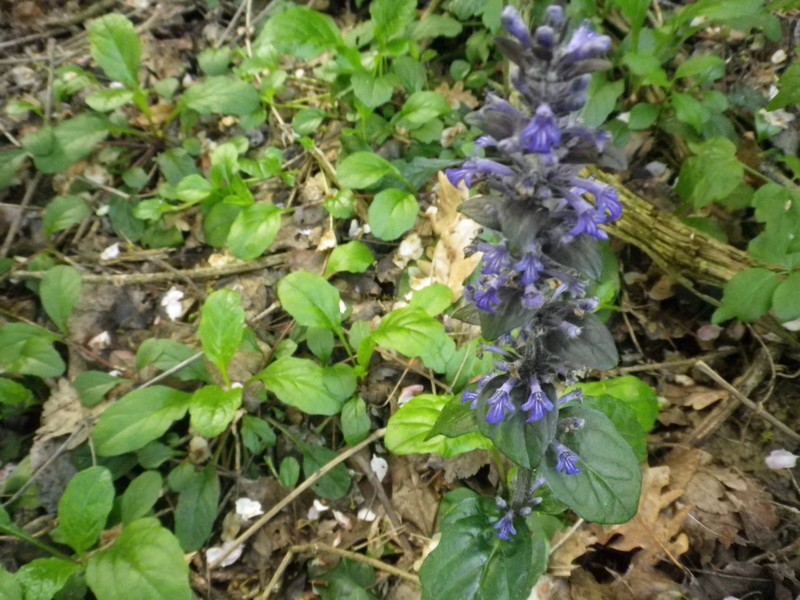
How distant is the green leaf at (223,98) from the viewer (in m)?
4.17

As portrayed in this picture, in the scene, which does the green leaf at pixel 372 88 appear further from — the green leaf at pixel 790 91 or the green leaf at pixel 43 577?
the green leaf at pixel 43 577

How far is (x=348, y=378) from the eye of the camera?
3.19m

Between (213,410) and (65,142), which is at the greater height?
(65,142)

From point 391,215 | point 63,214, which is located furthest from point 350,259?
point 63,214

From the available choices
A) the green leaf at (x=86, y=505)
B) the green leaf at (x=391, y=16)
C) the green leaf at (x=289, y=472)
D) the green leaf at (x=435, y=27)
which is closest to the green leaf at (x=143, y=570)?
the green leaf at (x=86, y=505)

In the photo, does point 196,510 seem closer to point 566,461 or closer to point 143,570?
point 143,570

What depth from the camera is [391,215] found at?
351 centimetres

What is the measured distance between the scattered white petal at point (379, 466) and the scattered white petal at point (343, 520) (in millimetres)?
270

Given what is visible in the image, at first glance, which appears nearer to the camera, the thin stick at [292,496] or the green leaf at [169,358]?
the thin stick at [292,496]

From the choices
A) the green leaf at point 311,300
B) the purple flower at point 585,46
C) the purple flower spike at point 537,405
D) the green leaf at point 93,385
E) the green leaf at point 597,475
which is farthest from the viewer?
the green leaf at point 93,385

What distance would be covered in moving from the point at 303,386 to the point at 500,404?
1.36 meters

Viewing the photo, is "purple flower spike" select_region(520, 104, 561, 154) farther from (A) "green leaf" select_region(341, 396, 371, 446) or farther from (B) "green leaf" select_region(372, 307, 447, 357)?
(A) "green leaf" select_region(341, 396, 371, 446)

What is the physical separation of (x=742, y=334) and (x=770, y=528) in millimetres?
1078

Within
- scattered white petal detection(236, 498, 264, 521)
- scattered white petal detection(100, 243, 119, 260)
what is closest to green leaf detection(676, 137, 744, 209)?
scattered white petal detection(236, 498, 264, 521)
